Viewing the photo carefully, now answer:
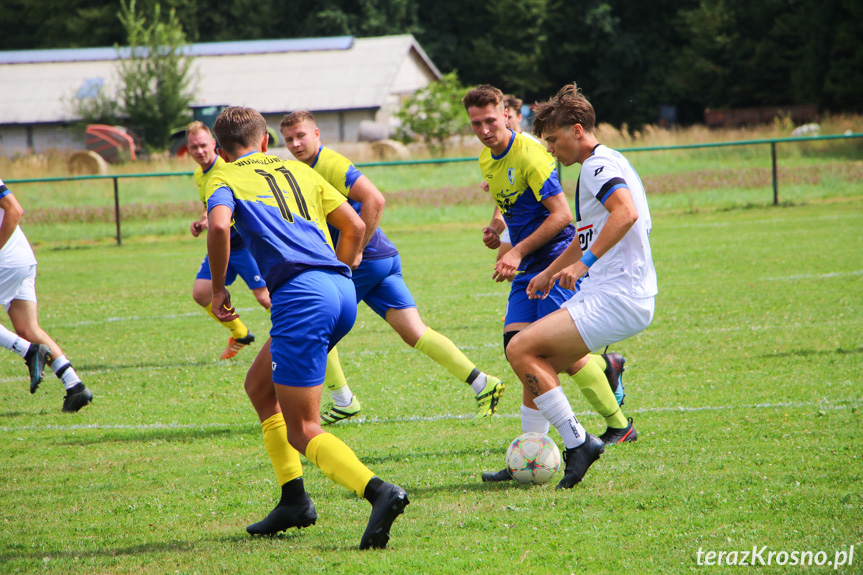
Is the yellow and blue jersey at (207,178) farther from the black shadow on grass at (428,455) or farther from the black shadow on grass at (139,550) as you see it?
the black shadow on grass at (139,550)

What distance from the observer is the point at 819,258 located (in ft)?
39.7

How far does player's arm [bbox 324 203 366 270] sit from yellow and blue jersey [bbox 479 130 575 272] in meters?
1.27

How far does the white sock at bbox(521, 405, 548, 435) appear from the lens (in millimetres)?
4816

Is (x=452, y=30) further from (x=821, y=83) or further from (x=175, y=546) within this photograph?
A: (x=175, y=546)

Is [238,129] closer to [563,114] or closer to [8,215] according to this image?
[563,114]

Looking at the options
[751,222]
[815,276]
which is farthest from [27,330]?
[751,222]

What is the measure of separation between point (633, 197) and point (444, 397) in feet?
9.28

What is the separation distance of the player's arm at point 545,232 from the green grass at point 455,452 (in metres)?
1.23

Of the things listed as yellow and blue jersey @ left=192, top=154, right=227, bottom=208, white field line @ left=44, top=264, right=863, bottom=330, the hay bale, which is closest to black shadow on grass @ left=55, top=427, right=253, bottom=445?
yellow and blue jersey @ left=192, top=154, right=227, bottom=208

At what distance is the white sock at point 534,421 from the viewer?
4816 millimetres

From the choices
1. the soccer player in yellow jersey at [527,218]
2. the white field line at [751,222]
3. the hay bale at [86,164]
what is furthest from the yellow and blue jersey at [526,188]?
the hay bale at [86,164]

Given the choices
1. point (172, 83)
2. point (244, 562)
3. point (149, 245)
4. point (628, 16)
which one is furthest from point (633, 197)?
point (628, 16)

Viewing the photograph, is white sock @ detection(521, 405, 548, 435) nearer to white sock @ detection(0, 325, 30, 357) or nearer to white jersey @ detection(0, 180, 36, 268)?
white sock @ detection(0, 325, 30, 357)

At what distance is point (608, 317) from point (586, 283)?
28 cm
